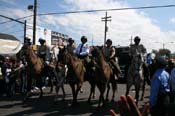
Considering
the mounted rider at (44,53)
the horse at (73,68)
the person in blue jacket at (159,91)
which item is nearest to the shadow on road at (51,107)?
the horse at (73,68)

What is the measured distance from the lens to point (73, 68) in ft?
53.1

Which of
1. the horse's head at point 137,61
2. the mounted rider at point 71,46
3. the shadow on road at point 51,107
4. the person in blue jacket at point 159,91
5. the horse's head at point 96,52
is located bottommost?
the shadow on road at point 51,107

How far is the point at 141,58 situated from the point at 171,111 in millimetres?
10295

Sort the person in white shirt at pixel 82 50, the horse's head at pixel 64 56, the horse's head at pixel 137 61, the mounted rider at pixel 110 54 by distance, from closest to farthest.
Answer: the horse's head at pixel 137 61
the horse's head at pixel 64 56
the mounted rider at pixel 110 54
the person in white shirt at pixel 82 50

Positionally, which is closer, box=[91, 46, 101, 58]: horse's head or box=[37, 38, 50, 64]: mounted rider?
box=[91, 46, 101, 58]: horse's head

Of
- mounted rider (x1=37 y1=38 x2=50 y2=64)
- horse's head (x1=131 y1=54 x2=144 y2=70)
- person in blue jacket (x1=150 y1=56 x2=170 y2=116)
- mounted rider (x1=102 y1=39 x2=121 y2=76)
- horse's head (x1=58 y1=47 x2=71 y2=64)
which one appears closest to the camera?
person in blue jacket (x1=150 y1=56 x2=170 y2=116)

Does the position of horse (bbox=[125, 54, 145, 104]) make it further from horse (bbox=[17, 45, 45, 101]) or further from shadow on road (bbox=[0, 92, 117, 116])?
horse (bbox=[17, 45, 45, 101])

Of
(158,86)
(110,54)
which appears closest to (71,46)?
(110,54)

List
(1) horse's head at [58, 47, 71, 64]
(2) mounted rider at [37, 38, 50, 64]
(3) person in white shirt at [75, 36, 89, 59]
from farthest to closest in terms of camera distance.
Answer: (2) mounted rider at [37, 38, 50, 64]
(3) person in white shirt at [75, 36, 89, 59]
(1) horse's head at [58, 47, 71, 64]

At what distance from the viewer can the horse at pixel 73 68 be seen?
1596 centimetres

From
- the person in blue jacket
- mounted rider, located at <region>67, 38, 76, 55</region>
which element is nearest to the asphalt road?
mounted rider, located at <region>67, 38, 76, 55</region>

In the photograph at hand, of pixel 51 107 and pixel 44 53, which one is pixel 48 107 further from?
pixel 44 53

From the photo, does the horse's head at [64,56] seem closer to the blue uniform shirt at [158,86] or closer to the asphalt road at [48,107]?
the asphalt road at [48,107]

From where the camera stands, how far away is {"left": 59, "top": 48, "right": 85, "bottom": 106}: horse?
15961 mm
